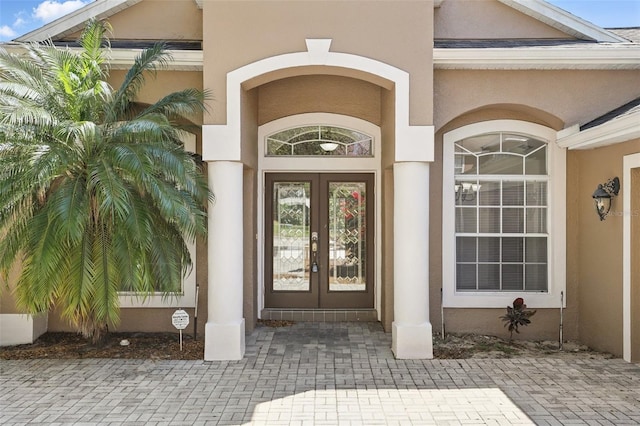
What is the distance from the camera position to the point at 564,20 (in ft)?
28.7

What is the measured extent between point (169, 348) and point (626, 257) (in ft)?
22.2

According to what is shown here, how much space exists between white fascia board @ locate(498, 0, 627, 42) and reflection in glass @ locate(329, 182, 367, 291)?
431 cm

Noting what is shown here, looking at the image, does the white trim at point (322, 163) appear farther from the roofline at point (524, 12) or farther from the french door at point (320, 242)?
the roofline at point (524, 12)

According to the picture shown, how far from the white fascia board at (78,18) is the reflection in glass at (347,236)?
16.6ft

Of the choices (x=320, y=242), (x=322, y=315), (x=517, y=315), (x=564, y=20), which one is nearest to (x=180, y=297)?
(x=322, y=315)

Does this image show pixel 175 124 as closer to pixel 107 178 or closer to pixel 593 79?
pixel 107 178

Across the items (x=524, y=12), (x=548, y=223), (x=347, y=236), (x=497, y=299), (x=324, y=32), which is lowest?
(x=497, y=299)

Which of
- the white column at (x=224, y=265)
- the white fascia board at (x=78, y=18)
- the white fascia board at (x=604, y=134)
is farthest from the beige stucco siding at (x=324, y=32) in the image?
the white fascia board at (x=78, y=18)

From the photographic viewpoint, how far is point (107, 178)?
6.12 m

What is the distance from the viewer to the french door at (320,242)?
9.39m

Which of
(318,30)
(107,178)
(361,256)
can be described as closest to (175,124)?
(107,178)

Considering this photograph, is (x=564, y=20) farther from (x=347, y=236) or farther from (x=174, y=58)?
(x=174, y=58)

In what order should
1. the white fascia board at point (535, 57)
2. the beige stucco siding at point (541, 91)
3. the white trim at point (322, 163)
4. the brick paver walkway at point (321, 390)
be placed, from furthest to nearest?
the white trim at point (322, 163)
the beige stucco siding at point (541, 91)
the white fascia board at point (535, 57)
the brick paver walkway at point (321, 390)

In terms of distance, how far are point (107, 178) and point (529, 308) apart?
268 inches
